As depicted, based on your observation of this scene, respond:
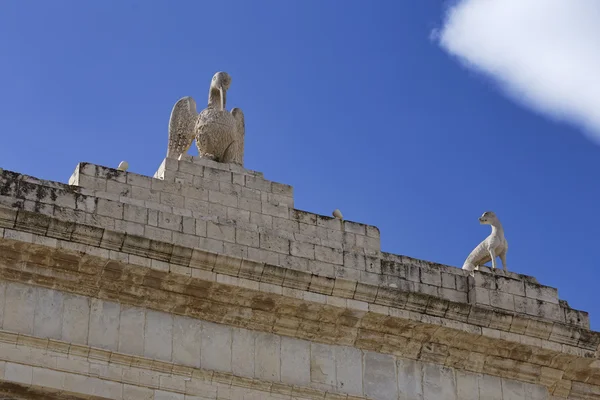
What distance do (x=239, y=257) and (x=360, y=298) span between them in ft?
6.45

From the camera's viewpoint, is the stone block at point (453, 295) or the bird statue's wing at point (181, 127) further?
the bird statue's wing at point (181, 127)

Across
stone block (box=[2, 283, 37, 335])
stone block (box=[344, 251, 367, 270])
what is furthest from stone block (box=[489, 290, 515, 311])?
stone block (box=[2, 283, 37, 335])

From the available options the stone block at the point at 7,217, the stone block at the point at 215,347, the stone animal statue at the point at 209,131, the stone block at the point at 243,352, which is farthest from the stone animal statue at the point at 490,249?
the stone block at the point at 7,217

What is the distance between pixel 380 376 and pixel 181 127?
5.07m

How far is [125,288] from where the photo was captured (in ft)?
73.9

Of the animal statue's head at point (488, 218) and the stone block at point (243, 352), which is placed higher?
the animal statue's head at point (488, 218)

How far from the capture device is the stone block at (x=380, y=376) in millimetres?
23672

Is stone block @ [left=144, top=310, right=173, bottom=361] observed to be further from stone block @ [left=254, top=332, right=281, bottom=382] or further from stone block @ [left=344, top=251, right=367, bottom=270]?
stone block @ [left=344, top=251, right=367, bottom=270]

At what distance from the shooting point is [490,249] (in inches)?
1030

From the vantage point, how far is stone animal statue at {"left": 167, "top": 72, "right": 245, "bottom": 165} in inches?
999

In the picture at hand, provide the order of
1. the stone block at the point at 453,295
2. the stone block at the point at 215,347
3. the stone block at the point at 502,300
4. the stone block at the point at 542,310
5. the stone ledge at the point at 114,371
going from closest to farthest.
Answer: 1. the stone ledge at the point at 114,371
2. the stone block at the point at 215,347
3. the stone block at the point at 453,295
4. the stone block at the point at 502,300
5. the stone block at the point at 542,310

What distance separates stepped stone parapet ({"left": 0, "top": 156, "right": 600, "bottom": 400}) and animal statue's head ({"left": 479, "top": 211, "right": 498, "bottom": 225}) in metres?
1.04

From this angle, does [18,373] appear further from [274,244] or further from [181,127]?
[181,127]

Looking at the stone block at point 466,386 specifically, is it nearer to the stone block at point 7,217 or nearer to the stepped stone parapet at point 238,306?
the stepped stone parapet at point 238,306
